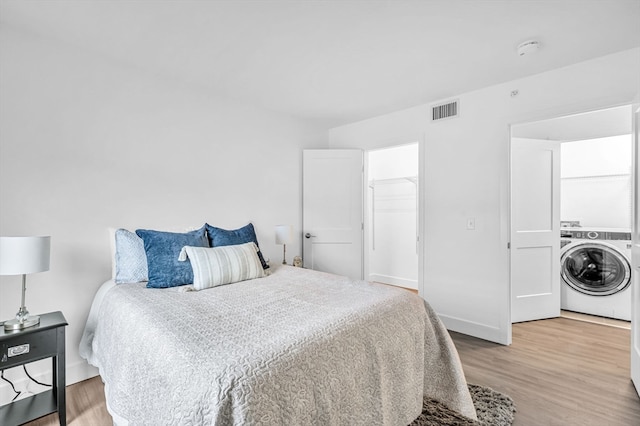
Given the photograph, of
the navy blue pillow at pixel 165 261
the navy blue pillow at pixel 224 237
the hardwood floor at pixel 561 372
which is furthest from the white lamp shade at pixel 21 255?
the hardwood floor at pixel 561 372

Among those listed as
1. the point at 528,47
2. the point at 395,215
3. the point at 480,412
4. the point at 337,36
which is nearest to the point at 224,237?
the point at 337,36

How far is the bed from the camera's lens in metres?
1.00

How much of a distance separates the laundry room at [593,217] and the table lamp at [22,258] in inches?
165

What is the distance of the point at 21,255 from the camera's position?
161cm

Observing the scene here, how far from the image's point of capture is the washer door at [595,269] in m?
3.47

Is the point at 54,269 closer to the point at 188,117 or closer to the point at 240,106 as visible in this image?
the point at 188,117

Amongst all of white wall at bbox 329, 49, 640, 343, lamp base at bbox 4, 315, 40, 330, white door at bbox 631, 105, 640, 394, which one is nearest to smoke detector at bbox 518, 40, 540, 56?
white wall at bbox 329, 49, 640, 343

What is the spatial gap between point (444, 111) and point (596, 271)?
8.80 feet

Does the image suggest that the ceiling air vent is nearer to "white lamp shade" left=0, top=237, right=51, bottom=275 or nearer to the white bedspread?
the white bedspread

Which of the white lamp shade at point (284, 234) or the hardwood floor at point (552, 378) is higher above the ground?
the white lamp shade at point (284, 234)

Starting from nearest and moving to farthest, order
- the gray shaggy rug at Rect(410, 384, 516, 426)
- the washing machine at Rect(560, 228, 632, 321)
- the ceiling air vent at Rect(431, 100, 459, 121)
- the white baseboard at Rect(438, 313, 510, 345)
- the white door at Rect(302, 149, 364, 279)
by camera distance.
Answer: the gray shaggy rug at Rect(410, 384, 516, 426), the white baseboard at Rect(438, 313, 510, 345), the ceiling air vent at Rect(431, 100, 459, 121), the washing machine at Rect(560, 228, 632, 321), the white door at Rect(302, 149, 364, 279)

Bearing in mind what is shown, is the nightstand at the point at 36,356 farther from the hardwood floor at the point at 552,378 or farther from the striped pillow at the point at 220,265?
the striped pillow at the point at 220,265

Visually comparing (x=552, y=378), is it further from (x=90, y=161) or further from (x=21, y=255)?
(x=90, y=161)

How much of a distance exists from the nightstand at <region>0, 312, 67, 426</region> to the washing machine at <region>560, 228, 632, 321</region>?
492cm
